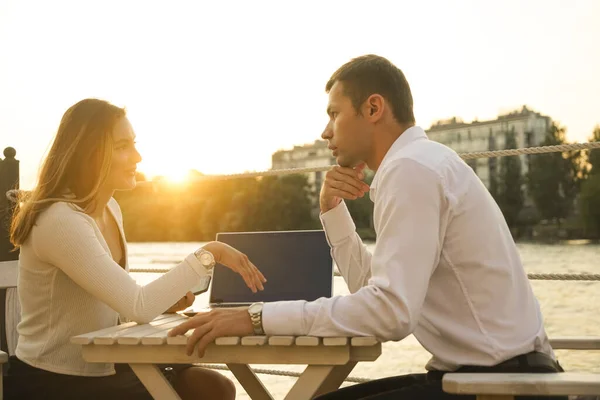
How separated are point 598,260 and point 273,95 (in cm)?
2453

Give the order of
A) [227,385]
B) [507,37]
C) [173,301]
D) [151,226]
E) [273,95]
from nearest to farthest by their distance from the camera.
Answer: [173,301], [227,385], [151,226], [273,95], [507,37]

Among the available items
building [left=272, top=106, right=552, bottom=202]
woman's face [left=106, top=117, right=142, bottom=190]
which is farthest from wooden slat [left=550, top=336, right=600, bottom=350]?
building [left=272, top=106, right=552, bottom=202]

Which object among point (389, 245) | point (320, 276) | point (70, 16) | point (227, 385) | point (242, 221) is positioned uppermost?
point (70, 16)

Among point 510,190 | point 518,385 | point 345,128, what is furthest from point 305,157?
point 518,385

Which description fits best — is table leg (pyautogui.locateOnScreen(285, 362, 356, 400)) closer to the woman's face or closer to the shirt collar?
the shirt collar

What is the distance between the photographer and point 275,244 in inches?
98.3

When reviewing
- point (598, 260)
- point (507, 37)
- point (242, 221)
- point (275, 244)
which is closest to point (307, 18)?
point (242, 221)

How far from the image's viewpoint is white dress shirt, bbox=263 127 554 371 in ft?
5.20

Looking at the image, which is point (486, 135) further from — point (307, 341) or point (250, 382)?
point (307, 341)

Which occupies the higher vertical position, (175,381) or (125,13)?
(125,13)

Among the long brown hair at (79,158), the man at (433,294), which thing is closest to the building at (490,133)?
the long brown hair at (79,158)

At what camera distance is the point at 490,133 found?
45281 millimetres

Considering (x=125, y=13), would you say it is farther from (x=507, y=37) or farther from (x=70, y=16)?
(x=507, y=37)

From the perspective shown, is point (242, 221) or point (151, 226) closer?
point (151, 226)
